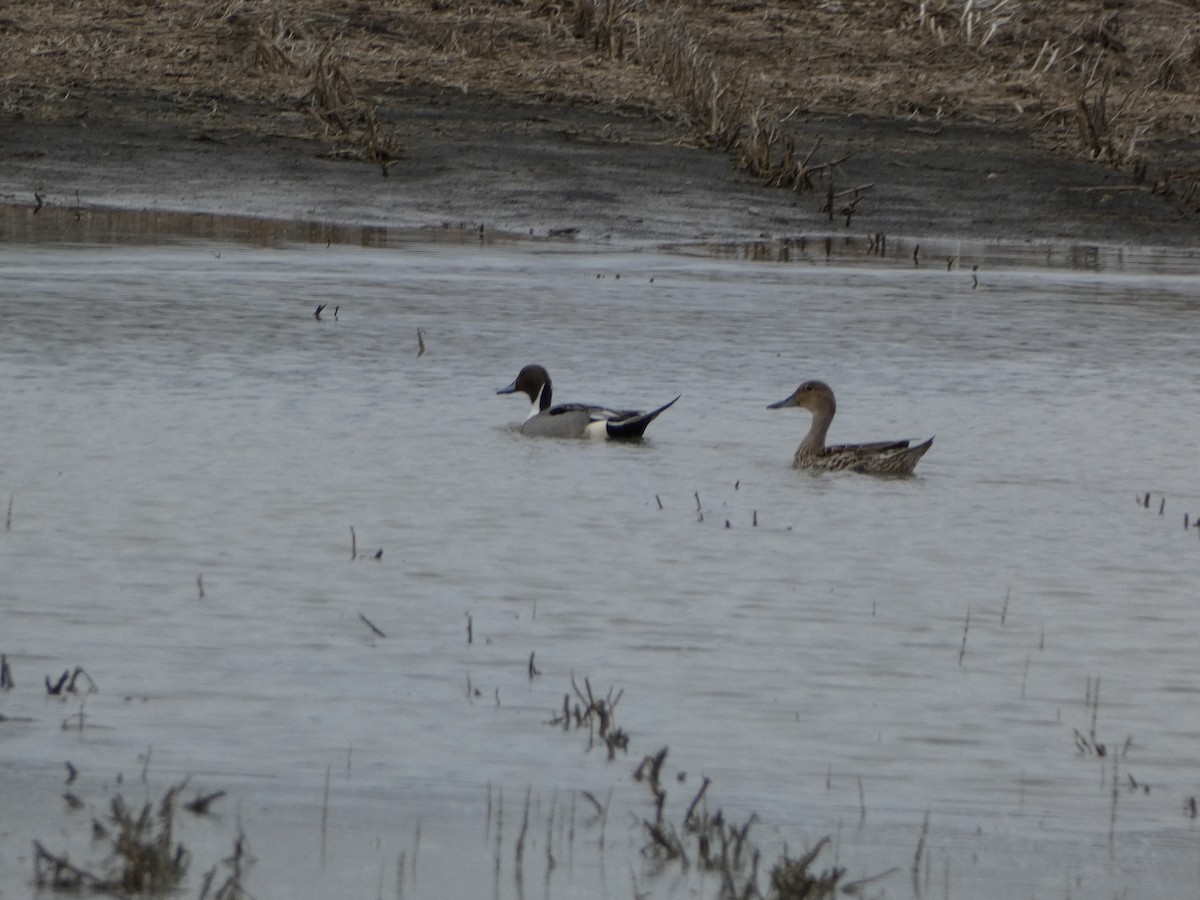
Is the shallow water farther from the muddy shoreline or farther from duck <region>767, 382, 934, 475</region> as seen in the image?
the muddy shoreline

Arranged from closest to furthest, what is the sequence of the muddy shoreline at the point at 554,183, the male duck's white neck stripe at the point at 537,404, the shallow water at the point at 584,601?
the shallow water at the point at 584,601, the male duck's white neck stripe at the point at 537,404, the muddy shoreline at the point at 554,183

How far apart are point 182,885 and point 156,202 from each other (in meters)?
15.7

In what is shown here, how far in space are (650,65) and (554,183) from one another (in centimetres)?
401

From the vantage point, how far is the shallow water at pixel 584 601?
5.07 meters

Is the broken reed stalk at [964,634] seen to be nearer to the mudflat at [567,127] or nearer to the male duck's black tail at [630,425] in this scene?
the male duck's black tail at [630,425]

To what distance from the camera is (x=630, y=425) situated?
10.4 meters

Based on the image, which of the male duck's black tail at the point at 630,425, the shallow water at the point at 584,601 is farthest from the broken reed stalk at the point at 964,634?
the male duck's black tail at the point at 630,425

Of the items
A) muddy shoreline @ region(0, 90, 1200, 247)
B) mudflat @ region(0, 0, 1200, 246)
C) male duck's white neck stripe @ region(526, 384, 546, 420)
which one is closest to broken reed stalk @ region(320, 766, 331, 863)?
male duck's white neck stripe @ region(526, 384, 546, 420)

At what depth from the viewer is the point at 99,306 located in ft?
46.4

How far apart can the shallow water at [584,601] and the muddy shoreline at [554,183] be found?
18.5 ft

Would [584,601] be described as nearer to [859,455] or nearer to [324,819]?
[324,819]

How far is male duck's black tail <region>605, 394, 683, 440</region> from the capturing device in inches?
410

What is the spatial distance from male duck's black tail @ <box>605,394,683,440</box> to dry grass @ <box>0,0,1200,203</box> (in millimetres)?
10285

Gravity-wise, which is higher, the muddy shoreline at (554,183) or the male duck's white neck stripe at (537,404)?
the muddy shoreline at (554,183)
